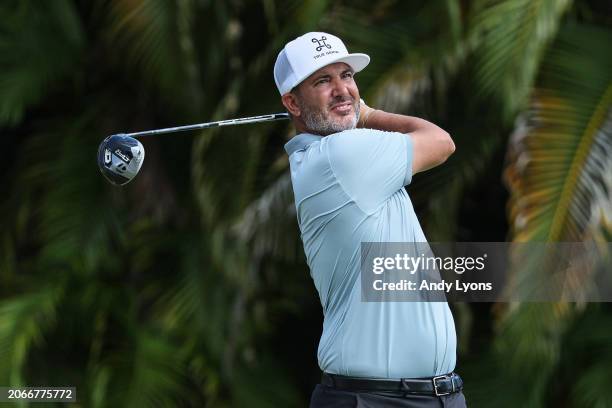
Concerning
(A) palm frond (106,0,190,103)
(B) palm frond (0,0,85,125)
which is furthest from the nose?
(B) palm frond (0,0,85,125)

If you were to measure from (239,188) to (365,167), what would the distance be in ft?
12.0

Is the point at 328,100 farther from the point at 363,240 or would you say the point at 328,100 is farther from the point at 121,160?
the point at 121,160

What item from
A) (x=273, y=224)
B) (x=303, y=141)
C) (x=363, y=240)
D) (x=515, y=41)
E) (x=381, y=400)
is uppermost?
(x=515, y=41)

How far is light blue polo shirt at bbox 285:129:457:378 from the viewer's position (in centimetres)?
346

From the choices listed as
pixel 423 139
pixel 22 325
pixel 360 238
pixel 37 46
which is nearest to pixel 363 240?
pixel 360 238

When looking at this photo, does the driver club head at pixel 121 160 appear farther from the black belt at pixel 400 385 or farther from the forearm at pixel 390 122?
the black belt at pixel 400 385

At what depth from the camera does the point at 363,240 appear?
350 cm

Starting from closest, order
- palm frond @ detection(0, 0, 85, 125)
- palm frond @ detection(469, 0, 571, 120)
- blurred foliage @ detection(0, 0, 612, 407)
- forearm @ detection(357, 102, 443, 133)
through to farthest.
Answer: forearm @ detection(357, 102, 443, 133) < palm frond @ detection(469, 0, 571, 120) < blurred foliage @ detection(0, 0, 612, 407) < palm frond @ detection(0, 0, 85, 125)

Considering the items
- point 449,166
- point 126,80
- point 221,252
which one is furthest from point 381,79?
point 126,80

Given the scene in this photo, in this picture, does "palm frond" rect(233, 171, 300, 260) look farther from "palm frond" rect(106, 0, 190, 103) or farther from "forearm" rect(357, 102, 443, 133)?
"forearm" rect(357, 102, 443, 133)

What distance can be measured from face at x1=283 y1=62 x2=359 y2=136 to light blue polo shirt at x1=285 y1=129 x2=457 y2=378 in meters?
0.12

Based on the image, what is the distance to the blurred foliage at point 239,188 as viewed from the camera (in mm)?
6113

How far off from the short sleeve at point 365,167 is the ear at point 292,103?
291mm

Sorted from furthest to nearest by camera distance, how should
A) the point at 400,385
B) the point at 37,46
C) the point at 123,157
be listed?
the point at 37,46
the point at 123,157
the point at 400,385
